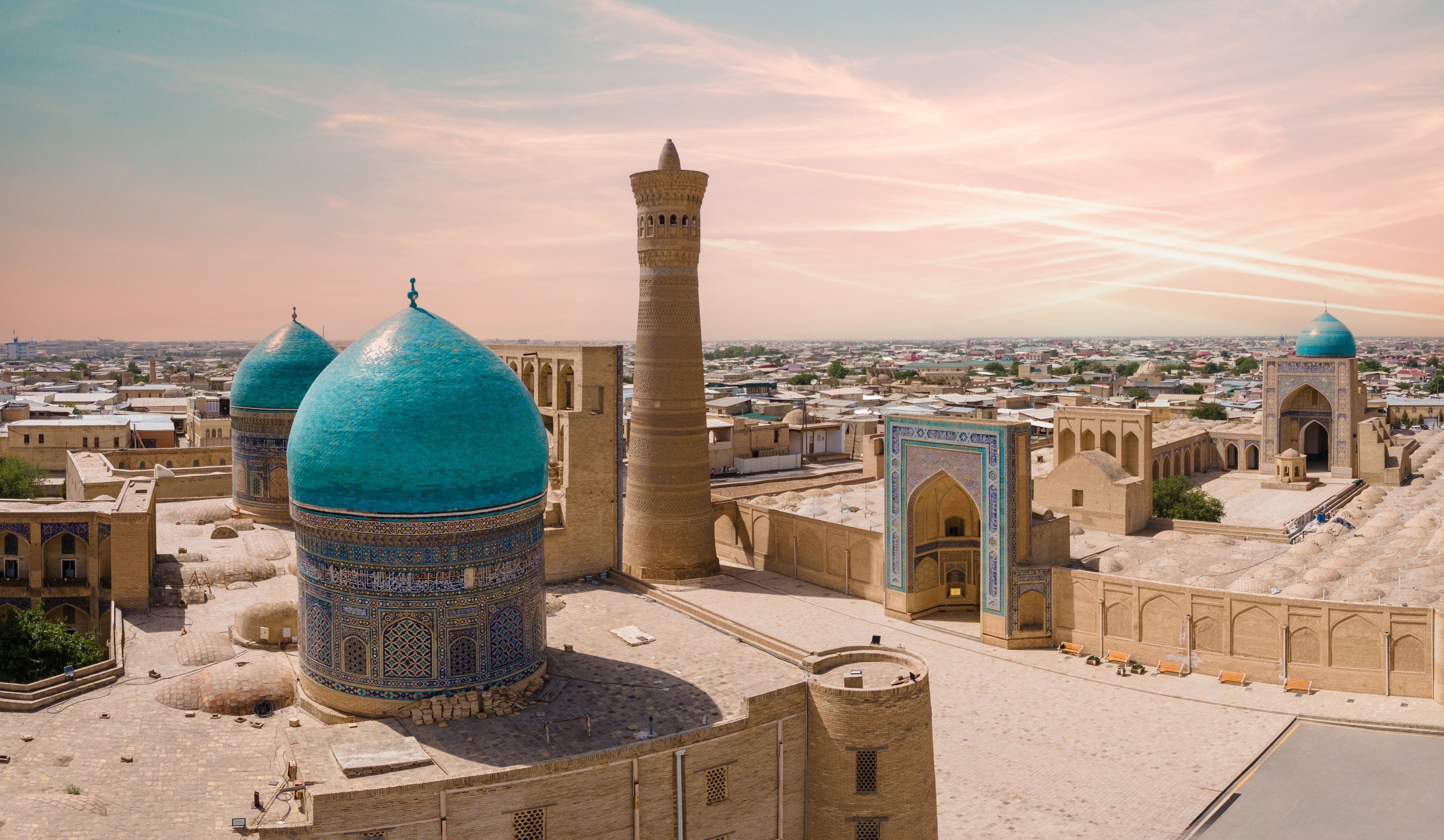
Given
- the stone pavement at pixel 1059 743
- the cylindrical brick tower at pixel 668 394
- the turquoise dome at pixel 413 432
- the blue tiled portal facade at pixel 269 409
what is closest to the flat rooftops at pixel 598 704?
the stone pavement at pixel 1059 743

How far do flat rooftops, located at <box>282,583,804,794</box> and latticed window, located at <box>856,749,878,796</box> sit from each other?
1120 millimetres

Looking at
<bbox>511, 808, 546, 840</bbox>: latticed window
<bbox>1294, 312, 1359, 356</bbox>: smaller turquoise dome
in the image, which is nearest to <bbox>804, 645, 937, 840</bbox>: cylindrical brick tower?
<bbox>511, 808, 546, 840</bbox>: latticed window

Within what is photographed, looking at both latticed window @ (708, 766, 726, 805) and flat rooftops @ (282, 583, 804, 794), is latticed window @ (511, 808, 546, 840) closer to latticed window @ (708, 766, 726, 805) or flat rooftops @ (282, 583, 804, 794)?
flat rooftops @ (282, 583, 804, 794)

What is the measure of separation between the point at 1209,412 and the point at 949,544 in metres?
38.1

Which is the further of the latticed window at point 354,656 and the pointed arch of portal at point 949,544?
the pointed arch of portal at point 949,544

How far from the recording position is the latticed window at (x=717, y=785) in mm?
10414

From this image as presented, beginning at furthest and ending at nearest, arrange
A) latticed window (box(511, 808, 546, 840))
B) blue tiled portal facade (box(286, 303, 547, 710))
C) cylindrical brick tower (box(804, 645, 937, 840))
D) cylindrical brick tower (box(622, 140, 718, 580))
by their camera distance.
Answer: cylindrical brick tower (box(622, 140, 718, 580)) < cylindrical brick tower (box(804, 645, 937, 840)) < blue tiled portal facade (box(286, 303, 547, 710)) < latticed window (box(511, 808, 546, 840))

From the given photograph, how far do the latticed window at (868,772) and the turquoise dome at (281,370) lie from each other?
14.0 metres

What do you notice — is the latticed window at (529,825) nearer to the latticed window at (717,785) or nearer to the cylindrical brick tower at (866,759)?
the latticed window at (717,785)

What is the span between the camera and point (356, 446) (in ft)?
34.6

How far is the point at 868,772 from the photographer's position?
440 inches

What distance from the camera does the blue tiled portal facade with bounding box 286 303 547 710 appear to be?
10531mm

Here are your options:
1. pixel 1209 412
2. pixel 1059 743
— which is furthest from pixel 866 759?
pixel 1209 412

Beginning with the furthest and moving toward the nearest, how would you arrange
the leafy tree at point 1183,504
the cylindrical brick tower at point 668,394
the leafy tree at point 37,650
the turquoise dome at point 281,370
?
the leafy tree at point 1183,504 → the cylindrical brick tower at point 668,394 → the turquoise dome at point 281,370 → the leafy tree at point 37,650
